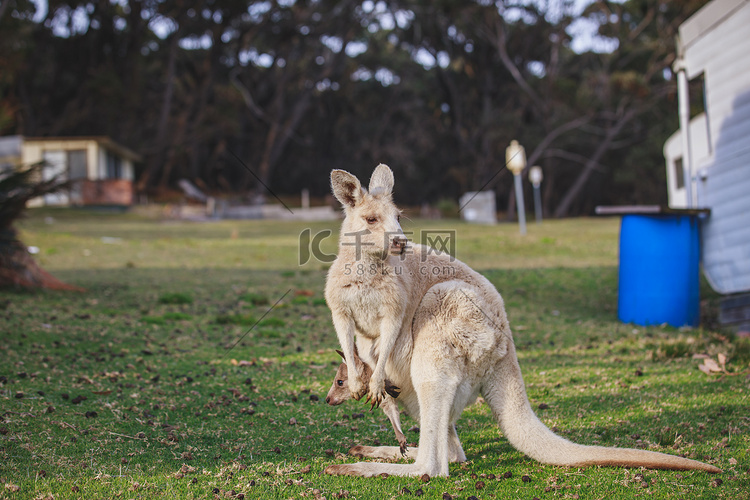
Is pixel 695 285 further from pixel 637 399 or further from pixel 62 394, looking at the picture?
pixel 62 394

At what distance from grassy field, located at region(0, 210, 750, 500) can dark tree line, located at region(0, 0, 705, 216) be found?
2042 cm

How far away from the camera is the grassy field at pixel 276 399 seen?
3180mm

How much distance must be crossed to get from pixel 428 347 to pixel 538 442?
2.54 ft

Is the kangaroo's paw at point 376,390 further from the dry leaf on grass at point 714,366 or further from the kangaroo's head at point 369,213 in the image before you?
the dry leaf on grass at point 714,366

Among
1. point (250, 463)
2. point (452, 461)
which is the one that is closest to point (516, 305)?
point (452, 461)

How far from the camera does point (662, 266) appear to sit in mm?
7023

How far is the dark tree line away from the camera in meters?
28.3

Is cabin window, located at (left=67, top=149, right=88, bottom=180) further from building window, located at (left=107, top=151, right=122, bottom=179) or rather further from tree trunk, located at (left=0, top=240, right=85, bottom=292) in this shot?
tree trunk, located at (left=0, top=240, right=85, bottom=292)

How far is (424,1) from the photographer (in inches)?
A: 1163

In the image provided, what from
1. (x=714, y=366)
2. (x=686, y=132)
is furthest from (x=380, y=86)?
(x=714, y=366)

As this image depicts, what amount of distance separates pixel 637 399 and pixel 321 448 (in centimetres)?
247

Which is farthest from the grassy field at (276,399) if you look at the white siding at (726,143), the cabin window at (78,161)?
the cabin window at (78,161)

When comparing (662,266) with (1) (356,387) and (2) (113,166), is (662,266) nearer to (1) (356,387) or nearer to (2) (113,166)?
(1) (356,387)

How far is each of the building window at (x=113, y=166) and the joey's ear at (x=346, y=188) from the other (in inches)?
1059
